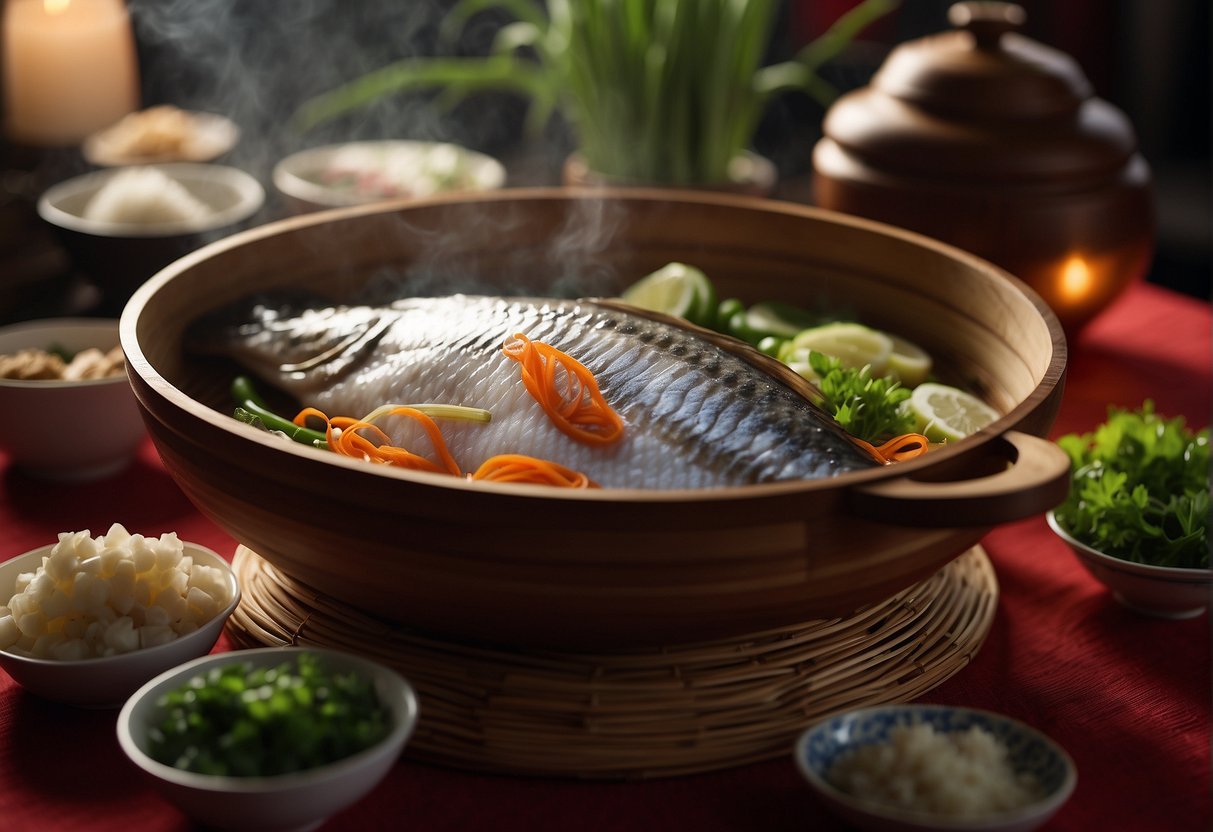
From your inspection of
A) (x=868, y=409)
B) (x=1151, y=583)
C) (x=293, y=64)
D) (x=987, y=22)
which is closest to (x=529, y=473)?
(x=868, y=409)

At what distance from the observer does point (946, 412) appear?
1.63m

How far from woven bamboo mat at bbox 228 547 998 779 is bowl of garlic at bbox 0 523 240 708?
0.11 metres

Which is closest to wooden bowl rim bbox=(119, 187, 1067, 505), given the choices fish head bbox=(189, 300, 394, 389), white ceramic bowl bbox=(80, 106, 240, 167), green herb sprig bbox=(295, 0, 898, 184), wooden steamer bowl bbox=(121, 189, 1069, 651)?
wooden steamer bowl bbox=(121, 189, 1069, 651)

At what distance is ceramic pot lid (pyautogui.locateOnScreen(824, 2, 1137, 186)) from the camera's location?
2.05 metres

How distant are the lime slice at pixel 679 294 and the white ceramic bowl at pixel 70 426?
759mm

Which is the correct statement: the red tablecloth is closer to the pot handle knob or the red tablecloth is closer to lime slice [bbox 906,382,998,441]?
lime slice [bbox 906,382,998,441]

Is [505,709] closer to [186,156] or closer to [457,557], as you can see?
[457,557]

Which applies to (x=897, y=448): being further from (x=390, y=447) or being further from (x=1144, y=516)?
(x=390, y=447)

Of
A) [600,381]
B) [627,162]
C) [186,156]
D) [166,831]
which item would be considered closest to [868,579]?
[600,381]

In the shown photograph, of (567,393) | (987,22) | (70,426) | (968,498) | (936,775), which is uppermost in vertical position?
(987,22)

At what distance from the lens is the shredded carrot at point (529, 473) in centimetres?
130

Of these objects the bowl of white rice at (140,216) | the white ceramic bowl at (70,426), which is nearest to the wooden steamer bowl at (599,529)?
the white ceramic bowl at (70,426)

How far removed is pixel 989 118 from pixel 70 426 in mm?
1524

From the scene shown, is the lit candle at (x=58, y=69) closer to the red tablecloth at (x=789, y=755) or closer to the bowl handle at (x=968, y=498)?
the red tablecloth at (x=789, y=755)
